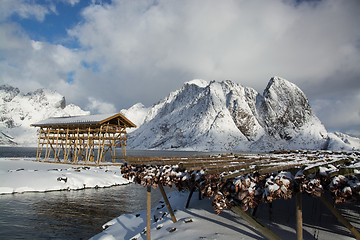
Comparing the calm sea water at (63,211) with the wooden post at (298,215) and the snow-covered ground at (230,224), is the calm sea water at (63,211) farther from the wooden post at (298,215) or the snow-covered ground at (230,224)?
the wooden post at (298,215)

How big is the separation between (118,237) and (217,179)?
7.60 m

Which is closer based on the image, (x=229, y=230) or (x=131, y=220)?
(x=229, y=230)

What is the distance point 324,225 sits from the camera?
7926mm

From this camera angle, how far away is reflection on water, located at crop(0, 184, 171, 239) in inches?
434

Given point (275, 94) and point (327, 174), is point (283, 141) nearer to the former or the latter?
point (275, 94)

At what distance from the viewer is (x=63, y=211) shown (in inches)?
561

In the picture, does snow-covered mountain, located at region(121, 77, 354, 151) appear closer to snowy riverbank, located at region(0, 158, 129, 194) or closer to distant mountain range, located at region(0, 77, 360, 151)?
distant mountain range, located at region(0, 77, 360, 151)

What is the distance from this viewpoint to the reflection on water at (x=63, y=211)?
11016mm

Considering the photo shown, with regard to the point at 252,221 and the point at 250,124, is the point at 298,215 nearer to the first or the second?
Result: the point at 252,221

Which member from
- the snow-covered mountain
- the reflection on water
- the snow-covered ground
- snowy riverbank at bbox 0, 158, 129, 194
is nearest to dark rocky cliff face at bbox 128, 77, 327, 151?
the snow-covered mountain

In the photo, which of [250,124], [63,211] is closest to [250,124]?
[250,124]

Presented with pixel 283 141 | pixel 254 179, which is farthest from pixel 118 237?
pixel 283 141

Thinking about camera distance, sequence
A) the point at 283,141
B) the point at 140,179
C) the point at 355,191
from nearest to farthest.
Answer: the point at 355,191
the point at 140,179
the point at 283,141

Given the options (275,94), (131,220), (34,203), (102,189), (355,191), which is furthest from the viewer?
(275,94)
